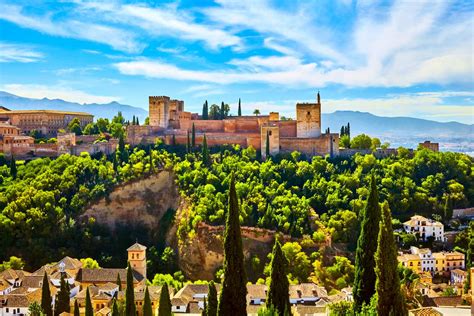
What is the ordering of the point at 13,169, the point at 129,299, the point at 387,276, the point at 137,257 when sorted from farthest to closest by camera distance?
the point at 13,169 → the point at 137,257 → the point at 129,299 → the point at 387,276

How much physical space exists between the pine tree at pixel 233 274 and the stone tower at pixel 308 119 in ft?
143

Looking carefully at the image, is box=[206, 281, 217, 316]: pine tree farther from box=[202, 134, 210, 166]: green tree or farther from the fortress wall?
the fortress wall

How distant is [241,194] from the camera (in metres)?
48.9

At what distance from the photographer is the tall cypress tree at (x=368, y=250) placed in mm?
16859

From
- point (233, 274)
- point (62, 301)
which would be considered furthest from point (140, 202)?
point (233, 274)

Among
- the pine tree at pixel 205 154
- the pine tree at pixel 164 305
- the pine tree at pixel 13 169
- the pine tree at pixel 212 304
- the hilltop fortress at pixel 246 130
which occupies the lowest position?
the pine tree at pixel 164 305

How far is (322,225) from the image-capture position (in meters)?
45.9

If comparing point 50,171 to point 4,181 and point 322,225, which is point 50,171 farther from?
point 322,225

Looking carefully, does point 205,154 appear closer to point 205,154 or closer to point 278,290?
point 205,154

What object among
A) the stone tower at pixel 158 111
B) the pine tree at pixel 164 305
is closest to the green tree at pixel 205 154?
the stone tower at pixel 158 111

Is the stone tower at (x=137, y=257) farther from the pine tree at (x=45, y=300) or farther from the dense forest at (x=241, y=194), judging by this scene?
the pine tree at (x=45, y=300)

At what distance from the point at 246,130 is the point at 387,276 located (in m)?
47.5

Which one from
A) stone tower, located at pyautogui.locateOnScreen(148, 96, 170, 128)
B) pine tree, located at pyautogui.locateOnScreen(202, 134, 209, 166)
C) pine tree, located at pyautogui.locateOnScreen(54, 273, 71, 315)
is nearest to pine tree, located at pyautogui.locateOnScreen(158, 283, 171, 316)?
pine tree, located at pyautogui.locateOnScreen(54, 273, 71, 315)

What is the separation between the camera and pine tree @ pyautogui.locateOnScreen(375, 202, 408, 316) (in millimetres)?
14984
